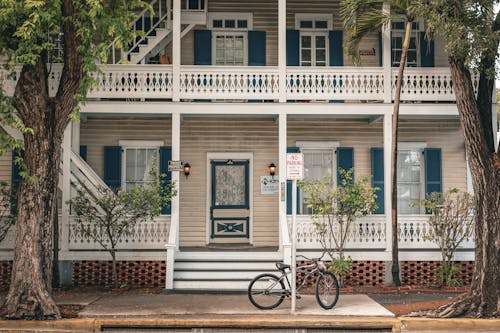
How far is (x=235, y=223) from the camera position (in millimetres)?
14766

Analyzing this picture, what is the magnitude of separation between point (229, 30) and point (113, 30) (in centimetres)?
640

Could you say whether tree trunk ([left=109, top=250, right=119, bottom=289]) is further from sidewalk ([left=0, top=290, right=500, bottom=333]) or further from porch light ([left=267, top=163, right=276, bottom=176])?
porch light ([left=267, top=163, right=276, bottom=176])

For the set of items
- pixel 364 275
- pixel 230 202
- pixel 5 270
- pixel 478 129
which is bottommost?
pixel 364 275

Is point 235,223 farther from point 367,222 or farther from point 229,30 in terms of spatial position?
point 229,30

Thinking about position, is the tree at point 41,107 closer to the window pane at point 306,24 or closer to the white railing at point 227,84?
the white railing at point 227,84

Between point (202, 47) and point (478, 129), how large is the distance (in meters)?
7.92

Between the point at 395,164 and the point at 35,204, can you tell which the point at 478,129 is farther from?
the point at 35,204

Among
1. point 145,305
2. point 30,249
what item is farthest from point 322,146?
point 30,249

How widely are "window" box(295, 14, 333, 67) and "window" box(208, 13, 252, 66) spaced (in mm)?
1556

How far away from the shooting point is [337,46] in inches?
581

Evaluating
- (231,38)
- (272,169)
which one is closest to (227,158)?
(272,169)

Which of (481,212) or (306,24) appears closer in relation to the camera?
(481,212)

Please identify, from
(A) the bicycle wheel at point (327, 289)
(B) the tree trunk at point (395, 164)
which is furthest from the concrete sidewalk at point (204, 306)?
(B) the tree trunk at point (395, 164)

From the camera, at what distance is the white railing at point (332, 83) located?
12.9m
